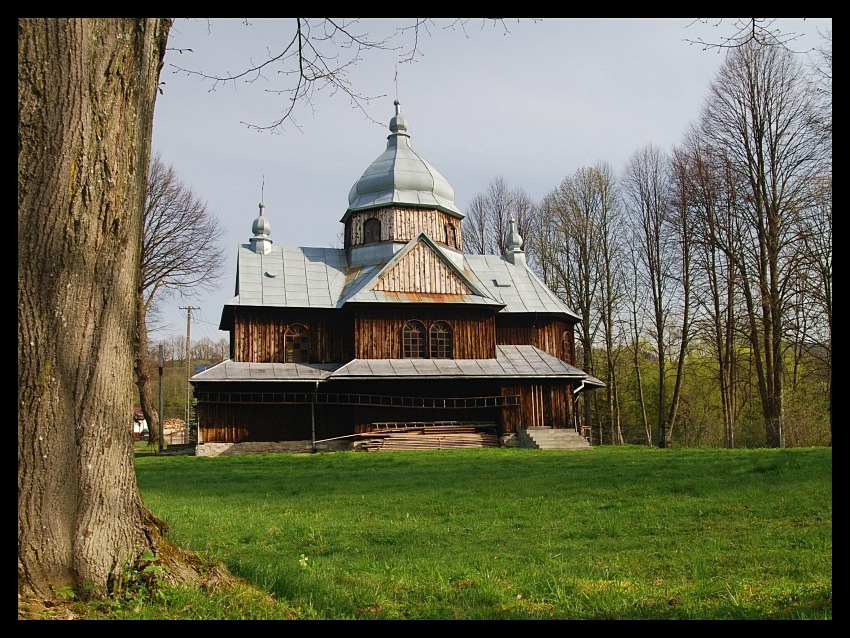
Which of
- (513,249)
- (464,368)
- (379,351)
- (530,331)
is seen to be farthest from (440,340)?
(513,249)

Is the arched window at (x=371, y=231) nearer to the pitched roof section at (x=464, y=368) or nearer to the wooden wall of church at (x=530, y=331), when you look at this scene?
the wooden wall of church at (x=530, y=331)

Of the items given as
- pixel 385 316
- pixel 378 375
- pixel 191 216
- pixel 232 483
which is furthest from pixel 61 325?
pixel 191 216

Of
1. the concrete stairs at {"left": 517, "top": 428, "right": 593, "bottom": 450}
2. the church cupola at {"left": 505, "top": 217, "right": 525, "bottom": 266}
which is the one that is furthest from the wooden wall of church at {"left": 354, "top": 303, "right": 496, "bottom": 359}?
the church cupola at {"left": 505, "top": 217, "right": 525, "bottom": 266}

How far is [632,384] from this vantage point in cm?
4425

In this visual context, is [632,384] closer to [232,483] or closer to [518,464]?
[518,464]

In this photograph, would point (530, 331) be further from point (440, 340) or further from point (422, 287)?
point (422, 287)

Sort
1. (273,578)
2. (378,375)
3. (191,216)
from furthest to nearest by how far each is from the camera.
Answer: (191,216) → (378,375) → (273,578)

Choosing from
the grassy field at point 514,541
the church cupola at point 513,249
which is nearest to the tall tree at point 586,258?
the church cupola at point 513,249

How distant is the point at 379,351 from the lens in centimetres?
2773

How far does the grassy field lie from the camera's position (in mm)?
4898

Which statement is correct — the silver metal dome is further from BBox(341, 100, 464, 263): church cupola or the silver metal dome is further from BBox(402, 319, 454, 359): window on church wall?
BBox(402, 319, 454, 359): window on church wall

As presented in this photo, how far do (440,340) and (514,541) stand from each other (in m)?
20.9

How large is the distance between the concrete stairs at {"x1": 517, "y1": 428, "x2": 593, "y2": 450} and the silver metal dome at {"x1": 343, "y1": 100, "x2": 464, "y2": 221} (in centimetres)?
1052

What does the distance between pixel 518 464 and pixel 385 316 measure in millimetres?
12435
